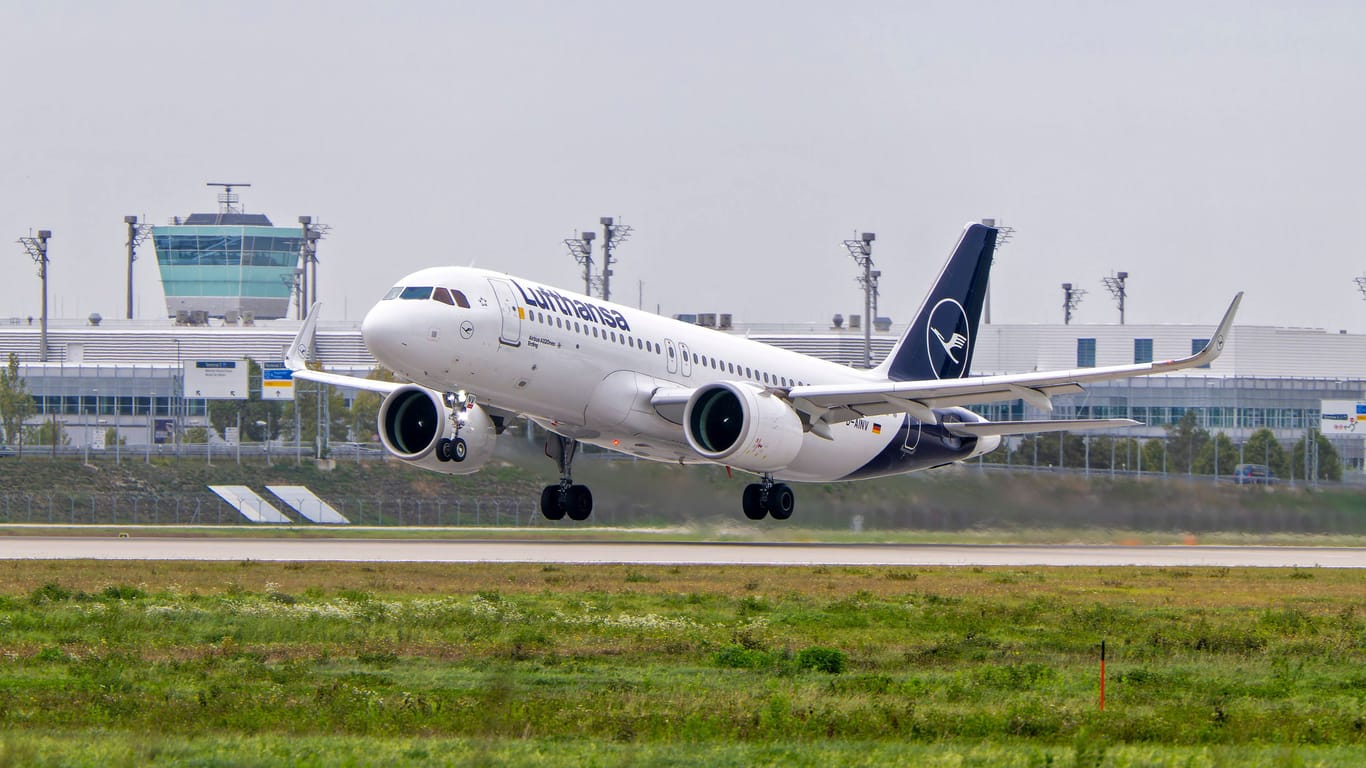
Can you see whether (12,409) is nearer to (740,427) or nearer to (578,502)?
(578,502)

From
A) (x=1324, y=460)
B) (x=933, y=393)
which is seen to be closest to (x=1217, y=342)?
(x=933, y=393)

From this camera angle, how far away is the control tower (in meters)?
172

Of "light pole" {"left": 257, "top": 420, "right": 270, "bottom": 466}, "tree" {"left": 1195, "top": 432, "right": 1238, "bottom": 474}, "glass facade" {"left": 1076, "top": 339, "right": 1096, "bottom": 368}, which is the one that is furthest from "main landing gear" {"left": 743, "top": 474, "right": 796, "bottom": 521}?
"glass facade" {"left": 1076, "top": 339, "right": 1096, "bottom": 368}

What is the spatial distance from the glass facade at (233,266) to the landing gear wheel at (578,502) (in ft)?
432

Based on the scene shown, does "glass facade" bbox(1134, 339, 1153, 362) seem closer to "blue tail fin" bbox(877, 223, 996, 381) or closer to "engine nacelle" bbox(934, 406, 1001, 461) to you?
"blue tail fin" bbox(877, 223, 996, 381)

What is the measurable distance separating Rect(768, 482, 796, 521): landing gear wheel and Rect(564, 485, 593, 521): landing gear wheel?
4685 mm

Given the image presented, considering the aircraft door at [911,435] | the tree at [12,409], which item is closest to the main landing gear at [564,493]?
the aircraft door at [911,435]

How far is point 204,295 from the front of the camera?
568ft

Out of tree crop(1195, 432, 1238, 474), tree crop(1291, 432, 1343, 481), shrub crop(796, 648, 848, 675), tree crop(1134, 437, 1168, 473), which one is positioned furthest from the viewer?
tree crop(1291, 432, 1343, 481)

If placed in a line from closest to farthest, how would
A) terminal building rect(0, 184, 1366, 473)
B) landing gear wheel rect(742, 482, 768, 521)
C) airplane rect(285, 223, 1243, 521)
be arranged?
airplane rect(285, 223, 1243, 521) → landing gear wheel rect(742, 482, 768, 521) → terminal building rect(0, 184, 1366, 473)

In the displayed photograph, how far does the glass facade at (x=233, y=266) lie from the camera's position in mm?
172125

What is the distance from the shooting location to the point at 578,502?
148ft

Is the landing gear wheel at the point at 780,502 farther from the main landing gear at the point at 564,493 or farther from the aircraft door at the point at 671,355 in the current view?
the aircraft door at the point at 671,355

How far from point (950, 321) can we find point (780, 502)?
1062 centimetres
